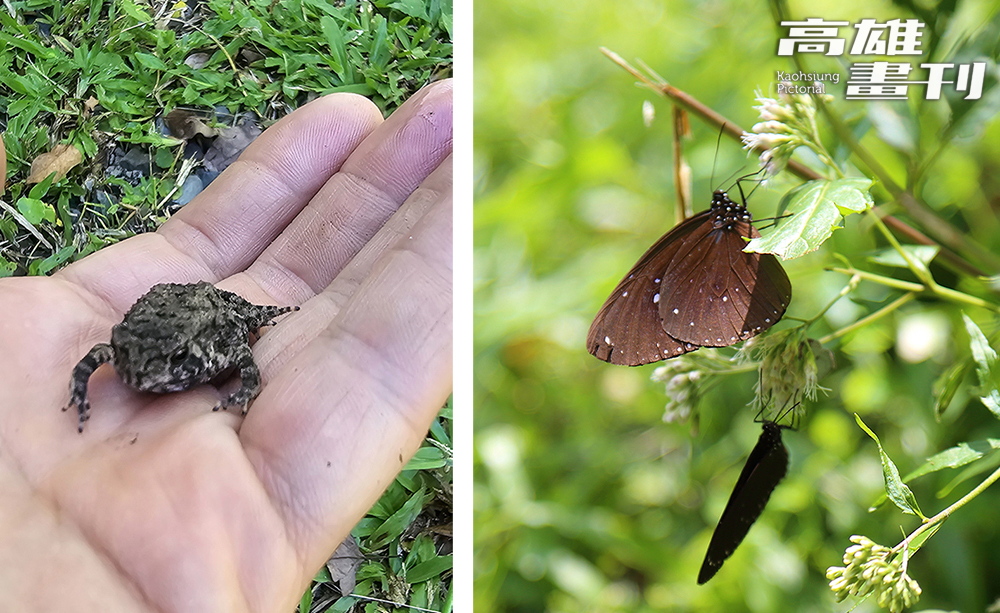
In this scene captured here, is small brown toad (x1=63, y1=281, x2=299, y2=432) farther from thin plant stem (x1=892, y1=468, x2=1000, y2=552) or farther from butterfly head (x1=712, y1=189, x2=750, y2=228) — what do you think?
thin plant stem (x1=892, y1=468, x2=1000, y2=552)

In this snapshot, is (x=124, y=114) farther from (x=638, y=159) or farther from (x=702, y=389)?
(x=702, y=389)

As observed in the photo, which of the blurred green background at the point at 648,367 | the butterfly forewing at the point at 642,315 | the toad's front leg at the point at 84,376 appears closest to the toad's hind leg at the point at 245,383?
the toad's front leg at the point at 84,376

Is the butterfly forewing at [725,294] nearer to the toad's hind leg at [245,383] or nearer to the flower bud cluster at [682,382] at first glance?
the flower bud cluster at [682,382]

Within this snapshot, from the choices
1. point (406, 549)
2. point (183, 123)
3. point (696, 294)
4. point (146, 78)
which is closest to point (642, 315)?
point (696, 294)

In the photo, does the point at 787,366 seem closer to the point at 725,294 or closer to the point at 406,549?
the point at 725,294

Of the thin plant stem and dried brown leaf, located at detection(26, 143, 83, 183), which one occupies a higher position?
dried brown leaf, located at detection(26, 143, 83, 183)

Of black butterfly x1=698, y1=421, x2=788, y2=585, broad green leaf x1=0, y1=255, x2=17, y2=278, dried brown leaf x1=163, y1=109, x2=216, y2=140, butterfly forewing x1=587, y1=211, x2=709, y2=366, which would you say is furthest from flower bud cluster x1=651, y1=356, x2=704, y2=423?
broad green leaf x1=0, y1=255, x2=17, y2=278
